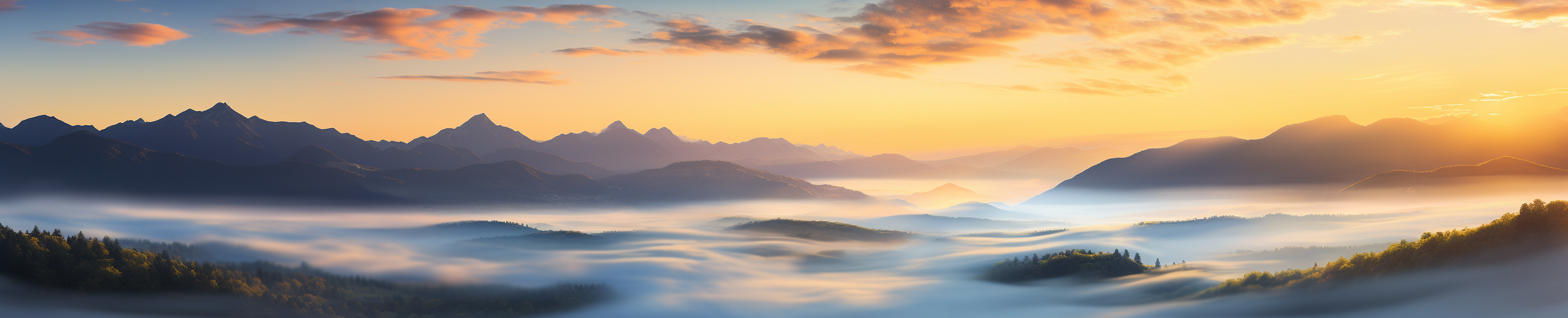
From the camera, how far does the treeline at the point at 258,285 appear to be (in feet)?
307

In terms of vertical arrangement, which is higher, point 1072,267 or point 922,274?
point 1072,267

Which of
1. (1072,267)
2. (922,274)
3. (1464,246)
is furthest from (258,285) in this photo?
(1464,246)

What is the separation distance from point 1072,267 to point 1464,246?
53.4m

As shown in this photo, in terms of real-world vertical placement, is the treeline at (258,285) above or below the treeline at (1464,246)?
below

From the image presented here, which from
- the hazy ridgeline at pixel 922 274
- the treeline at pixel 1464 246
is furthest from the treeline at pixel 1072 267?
the treeline at pixel 1464 246

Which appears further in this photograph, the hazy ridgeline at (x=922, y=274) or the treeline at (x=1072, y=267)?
the treeline at (x=1072, y=267)

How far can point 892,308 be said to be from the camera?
9819cm

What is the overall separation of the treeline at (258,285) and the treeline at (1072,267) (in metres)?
60.6

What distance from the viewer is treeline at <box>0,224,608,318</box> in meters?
93.4

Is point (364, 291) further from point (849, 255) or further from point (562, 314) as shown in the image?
point (849, 255)

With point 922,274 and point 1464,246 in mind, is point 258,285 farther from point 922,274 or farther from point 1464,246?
point 1464,246

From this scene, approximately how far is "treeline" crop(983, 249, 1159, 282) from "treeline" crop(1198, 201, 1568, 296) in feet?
123

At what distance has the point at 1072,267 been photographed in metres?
105

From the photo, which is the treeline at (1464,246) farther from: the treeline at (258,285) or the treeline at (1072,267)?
the treeline at (258,285)
